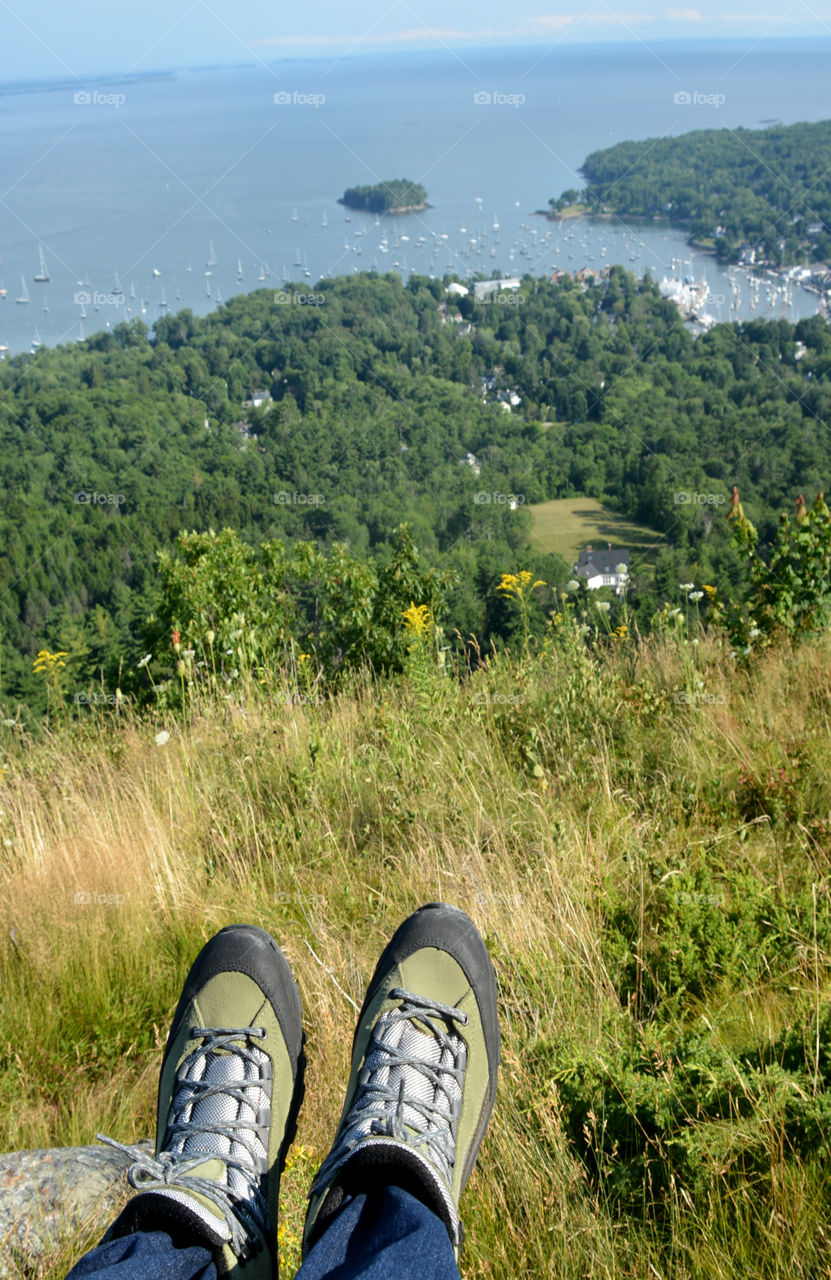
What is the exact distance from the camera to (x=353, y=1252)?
3.16 feet

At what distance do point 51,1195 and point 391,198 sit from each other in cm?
6820

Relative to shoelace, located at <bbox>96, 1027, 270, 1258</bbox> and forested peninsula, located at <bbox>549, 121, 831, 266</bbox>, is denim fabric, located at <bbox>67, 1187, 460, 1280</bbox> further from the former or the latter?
forested peninsula, located at <bbox>549, 121, 831, 266</bbox>

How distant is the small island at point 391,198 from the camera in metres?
60.8

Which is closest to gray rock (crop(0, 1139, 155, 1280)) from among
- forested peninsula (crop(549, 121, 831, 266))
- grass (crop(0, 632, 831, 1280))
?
grass (crop(0, 632, 831, 1280))

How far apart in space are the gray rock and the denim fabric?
260 mm

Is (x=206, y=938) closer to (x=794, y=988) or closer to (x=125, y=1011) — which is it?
(x=125, y=1011)

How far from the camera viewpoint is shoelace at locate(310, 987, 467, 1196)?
1.15 metres

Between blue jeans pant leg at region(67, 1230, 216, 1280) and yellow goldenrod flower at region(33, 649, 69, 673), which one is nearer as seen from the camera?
blue jeans pant leg at region(67, 1230, 216, 1280)

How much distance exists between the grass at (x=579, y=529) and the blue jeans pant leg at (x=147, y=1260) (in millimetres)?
24301

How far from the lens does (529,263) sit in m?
51.6

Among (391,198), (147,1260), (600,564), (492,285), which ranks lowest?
(600,564)

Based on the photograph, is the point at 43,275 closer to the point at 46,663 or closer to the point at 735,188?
the point at 735,188

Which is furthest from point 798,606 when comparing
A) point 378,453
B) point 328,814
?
point 378,453

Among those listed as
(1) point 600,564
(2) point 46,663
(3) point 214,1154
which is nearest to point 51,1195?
(3) point 214,1154
